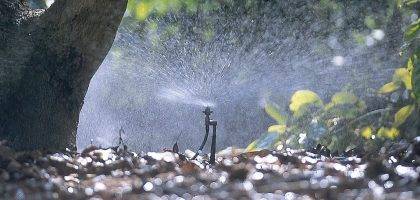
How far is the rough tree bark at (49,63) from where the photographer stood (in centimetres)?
370

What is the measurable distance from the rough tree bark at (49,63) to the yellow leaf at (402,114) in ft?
5.27

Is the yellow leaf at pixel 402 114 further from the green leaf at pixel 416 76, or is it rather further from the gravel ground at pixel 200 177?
the gravel ground at pixel 200 177

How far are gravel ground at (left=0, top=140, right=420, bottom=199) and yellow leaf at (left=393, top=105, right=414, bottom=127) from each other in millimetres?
836

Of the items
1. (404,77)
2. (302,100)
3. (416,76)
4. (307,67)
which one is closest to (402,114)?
(404,77)

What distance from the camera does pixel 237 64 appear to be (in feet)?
30.9

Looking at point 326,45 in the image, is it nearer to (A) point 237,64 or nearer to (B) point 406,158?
(A) point 237,64

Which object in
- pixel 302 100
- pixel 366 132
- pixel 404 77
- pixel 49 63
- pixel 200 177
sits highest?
pixel 302 100

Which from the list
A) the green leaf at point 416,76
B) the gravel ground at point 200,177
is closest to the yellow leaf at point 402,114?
the green leaf at point 416,76

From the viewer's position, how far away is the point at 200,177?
121 inches

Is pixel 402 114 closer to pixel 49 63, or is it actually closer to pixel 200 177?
pixel 200 177

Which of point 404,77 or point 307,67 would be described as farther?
point 307,67

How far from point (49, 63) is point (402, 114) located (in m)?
1.90

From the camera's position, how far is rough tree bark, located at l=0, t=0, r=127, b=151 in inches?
146

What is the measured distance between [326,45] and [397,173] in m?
→ 5.62
